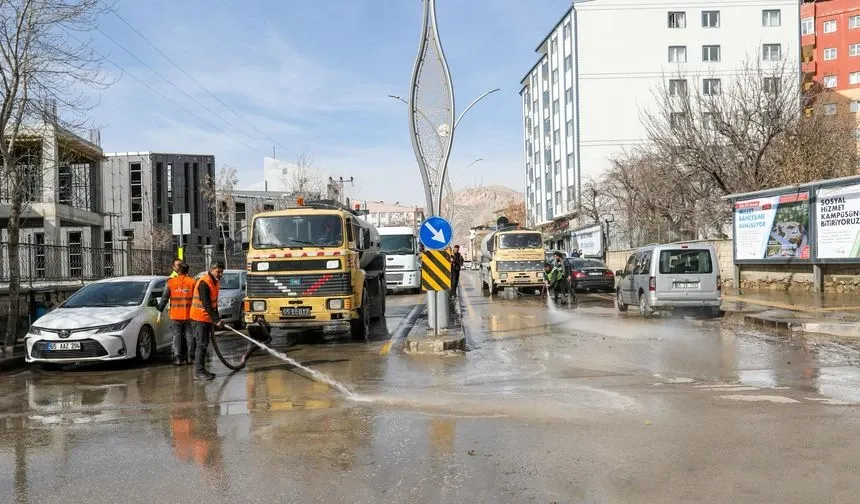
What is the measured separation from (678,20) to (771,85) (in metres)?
29.9

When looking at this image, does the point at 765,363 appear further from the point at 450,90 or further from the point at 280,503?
the point at 280,503

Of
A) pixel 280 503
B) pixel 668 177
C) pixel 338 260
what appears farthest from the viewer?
pixel 668 177

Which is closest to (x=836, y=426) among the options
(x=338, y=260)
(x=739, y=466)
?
(x=739, y=466)

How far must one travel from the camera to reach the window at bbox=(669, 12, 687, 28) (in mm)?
58844

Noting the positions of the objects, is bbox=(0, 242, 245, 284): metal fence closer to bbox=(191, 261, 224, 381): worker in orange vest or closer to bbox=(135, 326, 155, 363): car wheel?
bbox=(135, 326, 155, 363): car wheel

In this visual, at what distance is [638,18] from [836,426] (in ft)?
188

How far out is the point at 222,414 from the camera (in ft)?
26.1

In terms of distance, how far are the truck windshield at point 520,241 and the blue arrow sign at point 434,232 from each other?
54.4 feet

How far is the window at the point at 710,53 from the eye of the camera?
5897cm

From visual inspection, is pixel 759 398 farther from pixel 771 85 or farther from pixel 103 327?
pixel 771 85

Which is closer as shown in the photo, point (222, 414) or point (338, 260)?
point (222, 414)

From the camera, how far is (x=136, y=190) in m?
72.1

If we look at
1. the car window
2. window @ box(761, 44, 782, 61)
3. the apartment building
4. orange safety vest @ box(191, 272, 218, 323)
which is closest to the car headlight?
orange safety vest @ box(191, 272, 218, 323)

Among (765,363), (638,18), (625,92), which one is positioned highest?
(638,18)
